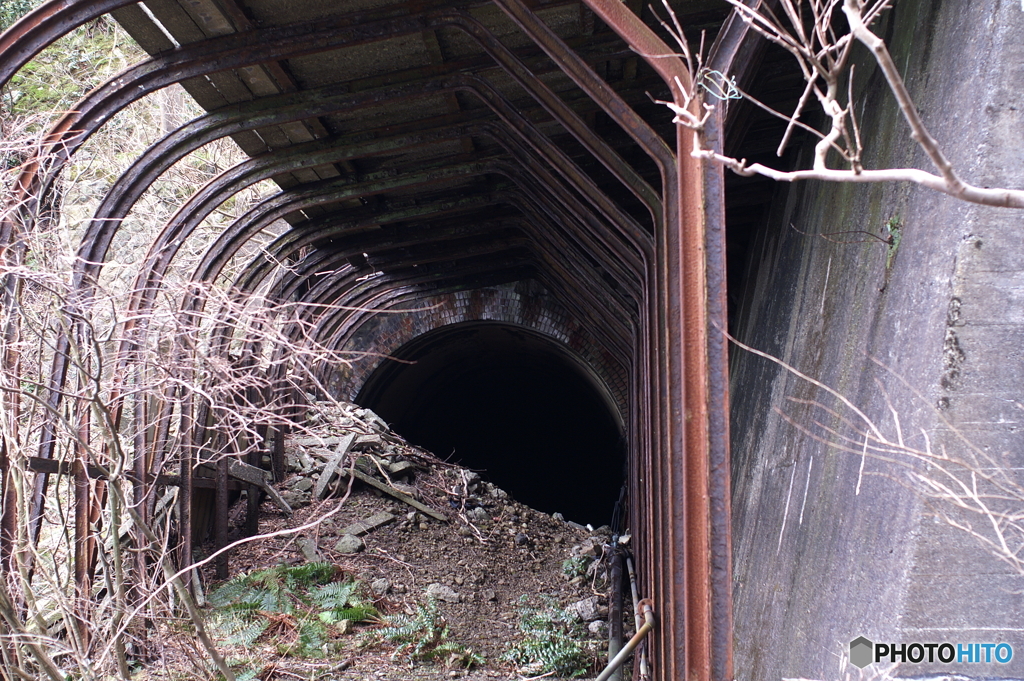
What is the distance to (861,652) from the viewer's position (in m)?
3.29

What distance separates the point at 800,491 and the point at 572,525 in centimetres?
910

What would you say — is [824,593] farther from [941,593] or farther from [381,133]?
[381,133]

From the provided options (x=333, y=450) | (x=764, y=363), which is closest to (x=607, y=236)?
(x=764, y=363)

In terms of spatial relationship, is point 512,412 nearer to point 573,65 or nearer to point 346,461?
point 346,461

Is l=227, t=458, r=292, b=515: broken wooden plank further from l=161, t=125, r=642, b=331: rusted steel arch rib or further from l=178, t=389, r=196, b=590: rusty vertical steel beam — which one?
l=161, t=125, r=642, b=331: rusted steel arch rib

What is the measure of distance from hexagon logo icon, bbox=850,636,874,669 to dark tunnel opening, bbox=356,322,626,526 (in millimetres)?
10690

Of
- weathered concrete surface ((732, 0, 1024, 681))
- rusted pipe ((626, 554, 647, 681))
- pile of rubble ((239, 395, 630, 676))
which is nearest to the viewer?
weathered concrete surface ((732, 0, 1024, 681))

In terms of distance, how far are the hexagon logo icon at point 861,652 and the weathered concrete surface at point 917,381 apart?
45 millimetres

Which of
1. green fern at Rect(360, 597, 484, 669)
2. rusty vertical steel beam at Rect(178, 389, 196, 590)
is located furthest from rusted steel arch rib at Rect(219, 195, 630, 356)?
green fern at Rect(360, 597, 484, 669)

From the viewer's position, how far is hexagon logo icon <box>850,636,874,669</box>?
127 inches

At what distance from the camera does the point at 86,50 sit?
14938 mm

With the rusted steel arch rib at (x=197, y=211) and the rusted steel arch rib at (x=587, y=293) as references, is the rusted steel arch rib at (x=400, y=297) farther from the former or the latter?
the rusted steel arch rib at (x=197, y=211)

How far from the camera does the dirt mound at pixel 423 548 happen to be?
8.02 m

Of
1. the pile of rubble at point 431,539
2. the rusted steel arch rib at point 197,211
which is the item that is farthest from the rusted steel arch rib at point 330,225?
the pile of rubble at point 431,539
